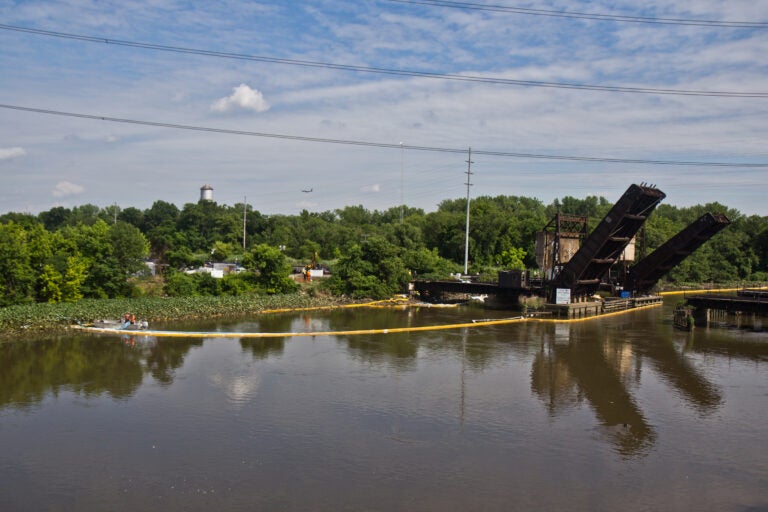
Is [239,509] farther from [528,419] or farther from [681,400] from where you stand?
[681,400]

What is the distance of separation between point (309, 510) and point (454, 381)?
9401 mm

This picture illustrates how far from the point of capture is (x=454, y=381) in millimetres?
18875

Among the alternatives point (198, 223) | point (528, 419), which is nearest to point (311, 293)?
point (528, 419)

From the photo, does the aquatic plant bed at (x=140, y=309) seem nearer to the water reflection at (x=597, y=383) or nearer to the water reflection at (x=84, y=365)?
the water reflection at (x=84, y=365)

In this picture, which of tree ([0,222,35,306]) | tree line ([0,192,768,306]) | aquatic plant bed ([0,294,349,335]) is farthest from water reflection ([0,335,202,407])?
tree line ([0,192,768,306])

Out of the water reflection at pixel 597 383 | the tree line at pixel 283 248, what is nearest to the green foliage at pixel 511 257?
the tree line at pixel 283 248

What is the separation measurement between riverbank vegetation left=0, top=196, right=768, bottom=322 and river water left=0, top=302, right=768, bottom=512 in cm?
646

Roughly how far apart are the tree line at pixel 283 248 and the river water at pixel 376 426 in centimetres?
679

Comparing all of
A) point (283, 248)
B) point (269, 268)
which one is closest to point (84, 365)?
point (269, 268)

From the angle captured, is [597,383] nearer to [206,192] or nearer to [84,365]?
[84,365]

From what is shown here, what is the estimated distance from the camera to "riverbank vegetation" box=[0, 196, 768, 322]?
30.3m

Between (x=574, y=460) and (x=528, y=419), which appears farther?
(x=528, y=419)

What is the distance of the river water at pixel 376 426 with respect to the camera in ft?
35.6

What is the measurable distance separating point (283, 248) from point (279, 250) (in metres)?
21.2
